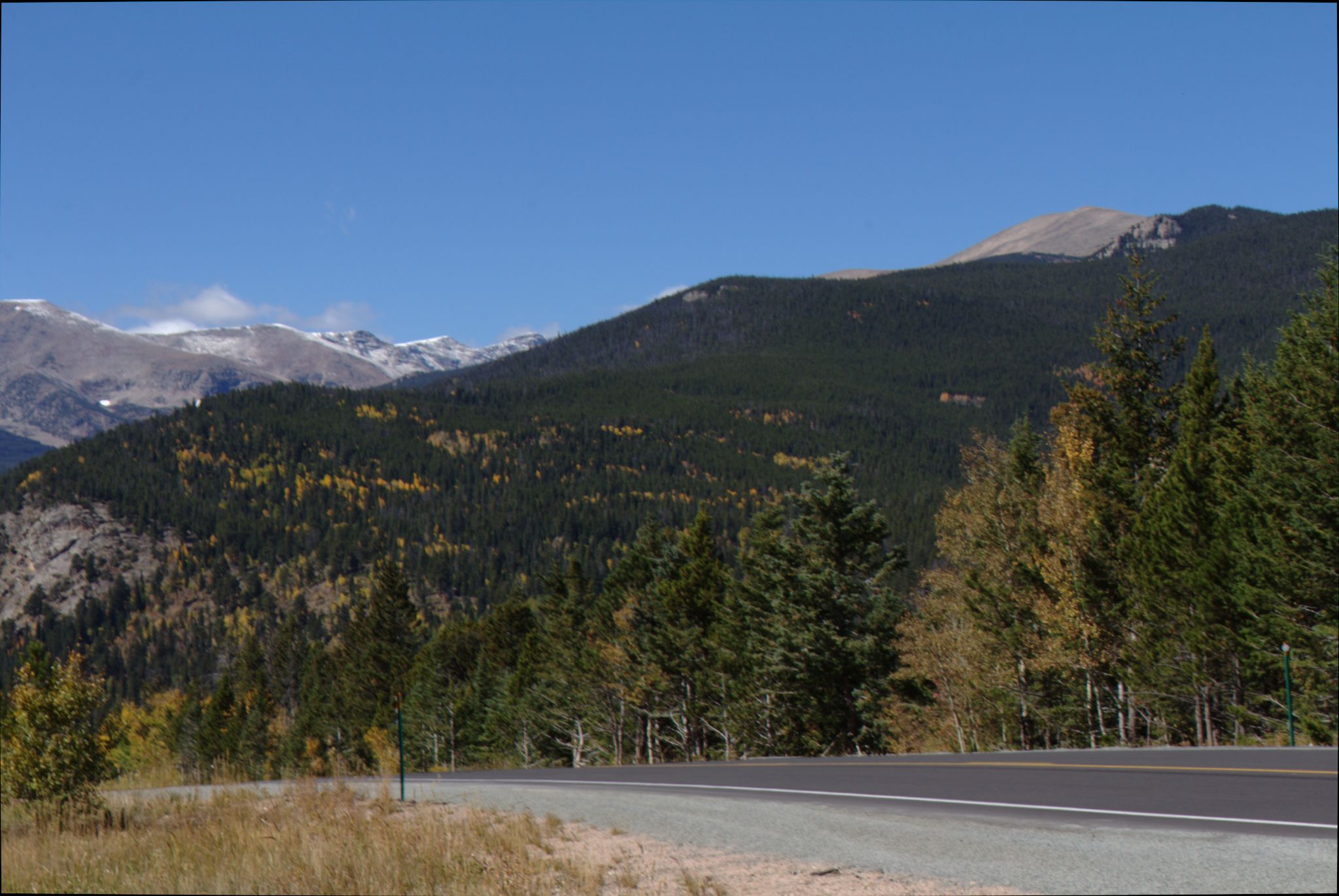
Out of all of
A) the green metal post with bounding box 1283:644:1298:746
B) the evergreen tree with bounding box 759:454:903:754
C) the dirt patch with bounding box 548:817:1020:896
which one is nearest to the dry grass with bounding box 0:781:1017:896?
the dirt patch with bounding box 548:817:1020:896

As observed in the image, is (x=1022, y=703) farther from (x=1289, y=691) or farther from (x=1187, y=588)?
(x=1289, y=691)

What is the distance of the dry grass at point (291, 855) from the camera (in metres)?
10.7

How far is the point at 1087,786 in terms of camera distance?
13.5m

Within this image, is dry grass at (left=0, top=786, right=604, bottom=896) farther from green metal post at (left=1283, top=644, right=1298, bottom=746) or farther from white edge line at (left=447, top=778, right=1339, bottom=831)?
green metal post at (left=1283, top=644, right=1298, bottom=746)

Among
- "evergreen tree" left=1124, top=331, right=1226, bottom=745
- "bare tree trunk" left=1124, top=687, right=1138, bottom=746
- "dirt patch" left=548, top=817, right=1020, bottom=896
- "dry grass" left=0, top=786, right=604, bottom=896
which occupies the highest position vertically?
"evergreen tree" left=1124, top=331, right=1226, bottom=745

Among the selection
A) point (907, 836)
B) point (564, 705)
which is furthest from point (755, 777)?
point (564, 705)

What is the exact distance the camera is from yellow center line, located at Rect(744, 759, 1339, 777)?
12586 millimetres

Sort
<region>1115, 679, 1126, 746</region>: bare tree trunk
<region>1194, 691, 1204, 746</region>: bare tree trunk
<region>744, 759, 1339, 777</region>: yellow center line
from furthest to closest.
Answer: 1. <region>1115, 679, 1126, 746</region>: bare tree trunk
2. <region>1194, 691, 1204, 746</region>: bare tree trunk
3. <region>744, 759, 1339, 777</region>: yellow center line

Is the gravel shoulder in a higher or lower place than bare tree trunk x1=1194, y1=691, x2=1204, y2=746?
higher

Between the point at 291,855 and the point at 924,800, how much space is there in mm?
7849

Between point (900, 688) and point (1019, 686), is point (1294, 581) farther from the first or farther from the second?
point (900, 688)

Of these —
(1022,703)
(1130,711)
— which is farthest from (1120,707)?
(1022,703)

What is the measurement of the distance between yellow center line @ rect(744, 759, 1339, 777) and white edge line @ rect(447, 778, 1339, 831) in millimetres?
2171

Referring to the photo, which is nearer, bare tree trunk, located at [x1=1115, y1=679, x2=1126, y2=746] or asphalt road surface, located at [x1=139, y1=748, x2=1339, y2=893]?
asphalt road surface, located at [x1=139, y1=748, x2=1339, y2=893]
